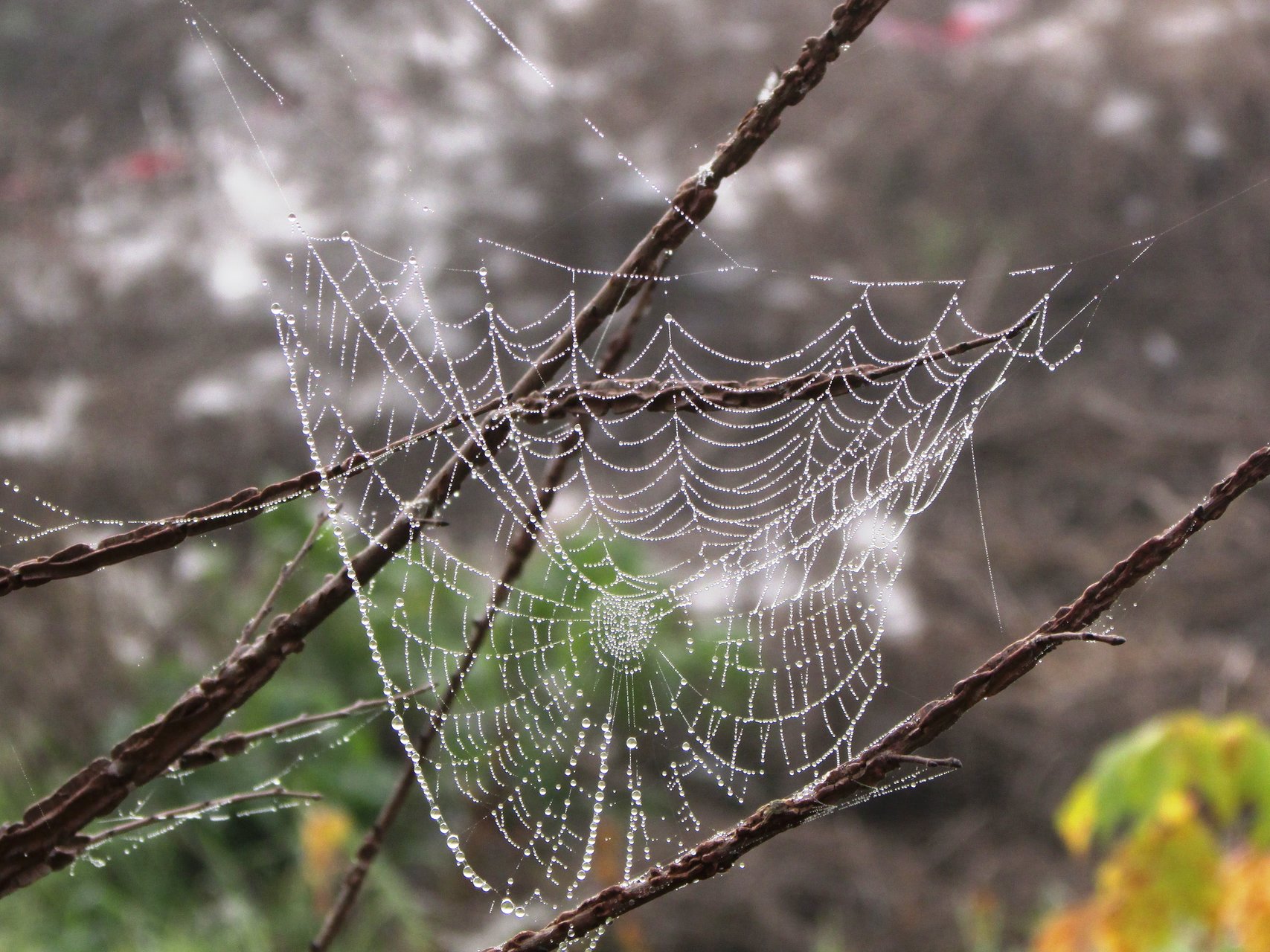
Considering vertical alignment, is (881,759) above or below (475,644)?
below

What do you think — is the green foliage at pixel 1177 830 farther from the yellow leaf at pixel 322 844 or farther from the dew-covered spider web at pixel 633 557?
the yellow leaf at pixel 322 844

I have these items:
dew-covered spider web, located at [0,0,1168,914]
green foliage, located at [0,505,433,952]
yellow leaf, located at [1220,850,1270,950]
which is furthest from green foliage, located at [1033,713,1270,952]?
green foliage, located at [0,505,433,952]

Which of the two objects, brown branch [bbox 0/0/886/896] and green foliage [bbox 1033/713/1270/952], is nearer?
brown branch [bbox 0/0/886/896]

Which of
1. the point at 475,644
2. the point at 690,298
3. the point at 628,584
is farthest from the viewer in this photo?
the point at 690,298

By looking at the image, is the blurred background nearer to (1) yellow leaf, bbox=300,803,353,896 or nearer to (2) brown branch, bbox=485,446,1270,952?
(1) yellow leaf, bbox=300,803,353,896

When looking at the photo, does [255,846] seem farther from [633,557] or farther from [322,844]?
[633,557]

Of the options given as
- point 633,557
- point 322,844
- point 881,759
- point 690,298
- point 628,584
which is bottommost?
point 881,759

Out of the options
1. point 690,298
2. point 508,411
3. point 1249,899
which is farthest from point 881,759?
point 690,298

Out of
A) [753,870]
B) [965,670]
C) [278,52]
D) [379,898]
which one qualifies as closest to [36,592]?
[379,898]
